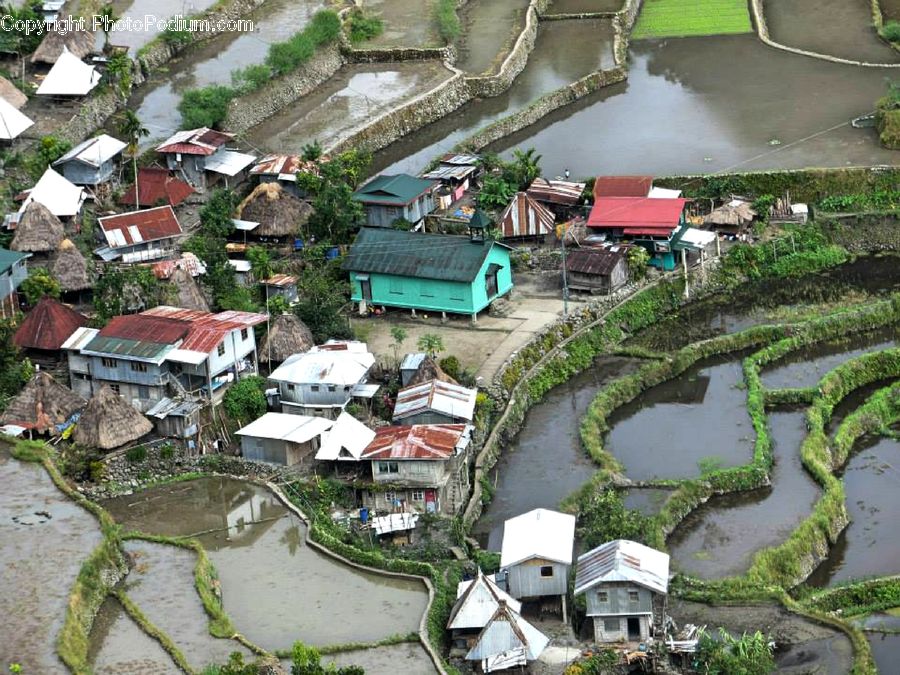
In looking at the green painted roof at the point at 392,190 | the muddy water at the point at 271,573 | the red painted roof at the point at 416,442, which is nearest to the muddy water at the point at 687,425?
the red painted roof at the point at 416,442

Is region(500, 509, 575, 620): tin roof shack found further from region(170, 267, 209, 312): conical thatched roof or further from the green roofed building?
region(170, 267, 209, 312): conical thatched roof

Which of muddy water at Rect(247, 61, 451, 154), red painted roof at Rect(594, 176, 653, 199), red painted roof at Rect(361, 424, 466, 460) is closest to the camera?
red painted roof at Rect(361, 424, 466, 460)

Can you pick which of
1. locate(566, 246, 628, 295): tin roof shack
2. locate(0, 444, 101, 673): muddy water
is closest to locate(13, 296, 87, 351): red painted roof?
locate(0, 444, 101, 673): muddy water

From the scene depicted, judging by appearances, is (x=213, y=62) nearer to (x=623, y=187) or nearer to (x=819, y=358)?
(x=623, y=187)

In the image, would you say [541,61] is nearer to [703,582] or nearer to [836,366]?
[836,366]

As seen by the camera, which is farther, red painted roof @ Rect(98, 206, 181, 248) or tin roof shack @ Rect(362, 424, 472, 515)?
red painted roof @ Rect(98, 206, 181, 248)

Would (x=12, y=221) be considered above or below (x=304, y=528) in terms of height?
above

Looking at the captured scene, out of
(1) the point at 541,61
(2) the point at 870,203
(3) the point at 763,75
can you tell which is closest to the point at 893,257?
(2) the point at 870,203
